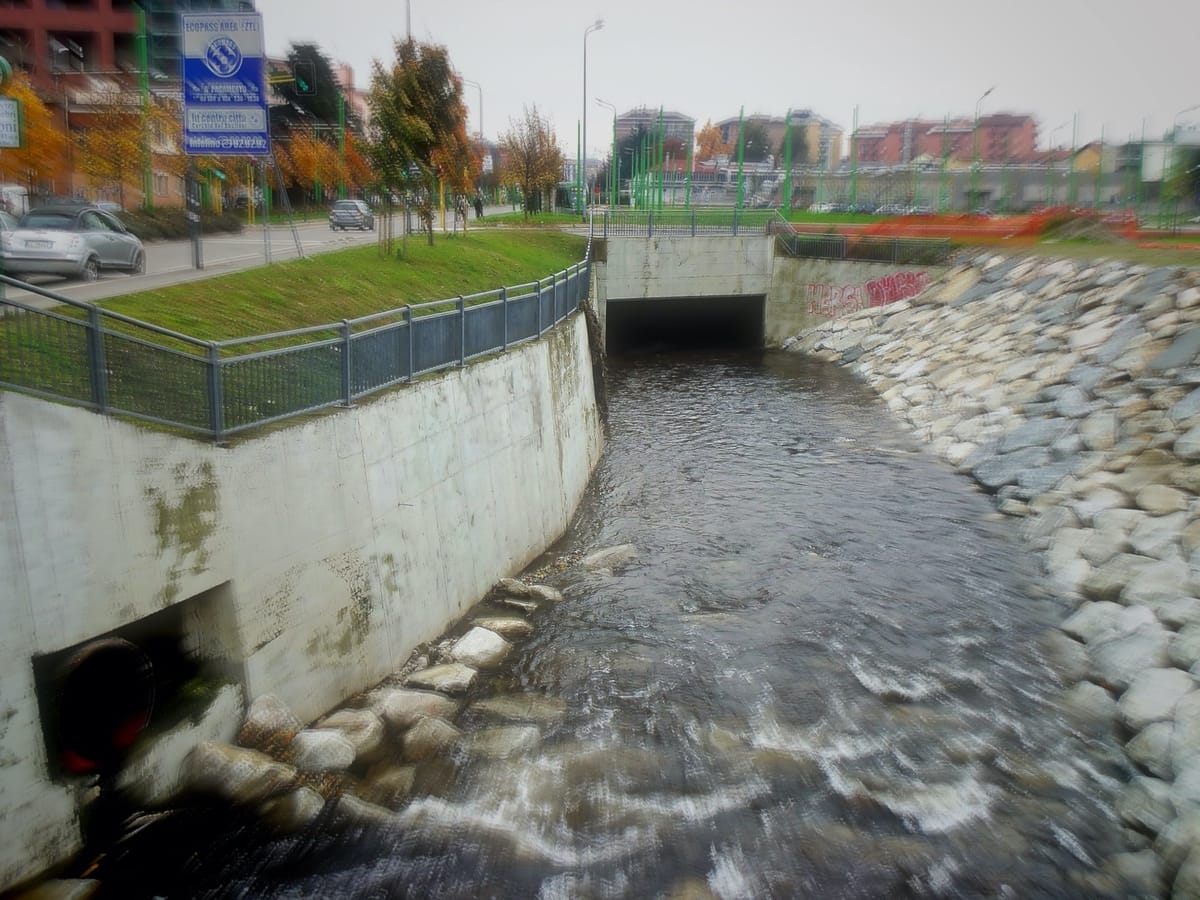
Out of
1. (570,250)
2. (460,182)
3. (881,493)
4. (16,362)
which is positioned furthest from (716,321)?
(16,362)

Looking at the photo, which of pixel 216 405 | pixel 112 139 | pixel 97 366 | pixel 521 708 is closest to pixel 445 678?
pixel 521 708

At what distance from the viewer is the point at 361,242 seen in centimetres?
2645

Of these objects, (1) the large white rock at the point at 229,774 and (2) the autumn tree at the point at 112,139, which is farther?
(2) the autumn tree at the point at 112,139

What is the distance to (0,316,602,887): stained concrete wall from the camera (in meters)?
6.36

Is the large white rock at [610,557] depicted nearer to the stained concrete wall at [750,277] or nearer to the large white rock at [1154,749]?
the large white rock at [1154,749]

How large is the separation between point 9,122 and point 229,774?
673 centimetres

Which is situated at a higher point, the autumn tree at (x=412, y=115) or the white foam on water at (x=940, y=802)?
the autumn tree at (x=412, y=115)

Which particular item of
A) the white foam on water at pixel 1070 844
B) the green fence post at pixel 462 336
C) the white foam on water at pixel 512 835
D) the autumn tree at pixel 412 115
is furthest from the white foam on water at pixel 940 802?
the autumn tree at pixel 412 115

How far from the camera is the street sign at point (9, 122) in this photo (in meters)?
9.20

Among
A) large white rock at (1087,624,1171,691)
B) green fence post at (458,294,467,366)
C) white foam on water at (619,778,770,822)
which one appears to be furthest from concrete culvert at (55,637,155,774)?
large white rock at (1087,624,1171,691)

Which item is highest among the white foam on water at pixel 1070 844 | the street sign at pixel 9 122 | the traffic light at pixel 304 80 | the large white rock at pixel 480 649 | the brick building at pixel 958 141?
the brick building at pixel 958 141

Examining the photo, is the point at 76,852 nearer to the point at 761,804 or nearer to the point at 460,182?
the point at 761,804

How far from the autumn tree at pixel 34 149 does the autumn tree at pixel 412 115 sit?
11.5 metres

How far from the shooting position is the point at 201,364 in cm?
812
